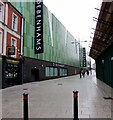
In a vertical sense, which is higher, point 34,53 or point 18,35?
point 18,35

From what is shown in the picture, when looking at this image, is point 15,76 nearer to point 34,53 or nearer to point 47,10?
point 34,53

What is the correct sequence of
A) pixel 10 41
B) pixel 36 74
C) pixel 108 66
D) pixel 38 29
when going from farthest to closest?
1. pixel 36 74
2. pixel 38 29
3. pixel 10 41
4. pixel 108 66

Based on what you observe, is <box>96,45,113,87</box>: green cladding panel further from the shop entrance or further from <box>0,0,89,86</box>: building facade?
the shop entrance

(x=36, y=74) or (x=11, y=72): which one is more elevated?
(x=11, y=72)

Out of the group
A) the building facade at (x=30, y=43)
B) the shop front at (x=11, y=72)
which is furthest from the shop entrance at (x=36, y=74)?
the shop front at (x=11, y=72)

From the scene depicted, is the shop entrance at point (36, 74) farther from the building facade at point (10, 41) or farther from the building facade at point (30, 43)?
the building facade at point (10, 41)

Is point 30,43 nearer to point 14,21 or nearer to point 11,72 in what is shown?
point 14,21

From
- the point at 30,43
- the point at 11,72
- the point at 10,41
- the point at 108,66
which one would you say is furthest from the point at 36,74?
the point at 108,66

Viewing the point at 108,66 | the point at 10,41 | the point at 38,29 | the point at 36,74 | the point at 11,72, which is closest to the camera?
the point at 108,66

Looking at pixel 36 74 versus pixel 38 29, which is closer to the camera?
pixel 38 29

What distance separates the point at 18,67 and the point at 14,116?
16.2 m

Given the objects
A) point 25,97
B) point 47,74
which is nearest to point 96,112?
point 25,97

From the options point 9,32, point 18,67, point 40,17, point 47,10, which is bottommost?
point 18,67

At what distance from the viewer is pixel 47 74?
34.1 meters
